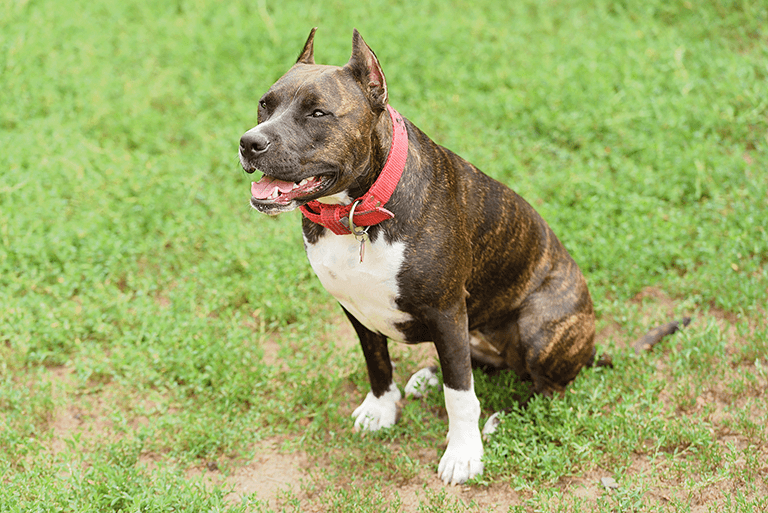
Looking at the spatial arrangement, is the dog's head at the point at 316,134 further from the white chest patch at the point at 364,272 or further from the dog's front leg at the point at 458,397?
the dog's front leg at the point at 458,397

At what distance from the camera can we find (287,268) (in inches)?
185

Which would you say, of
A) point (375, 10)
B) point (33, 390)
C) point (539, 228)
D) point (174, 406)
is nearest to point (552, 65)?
point (375, 10)

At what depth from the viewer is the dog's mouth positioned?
2.60 m

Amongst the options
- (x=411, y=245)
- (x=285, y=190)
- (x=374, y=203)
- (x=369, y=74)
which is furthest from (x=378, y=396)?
(x=369, y=74)

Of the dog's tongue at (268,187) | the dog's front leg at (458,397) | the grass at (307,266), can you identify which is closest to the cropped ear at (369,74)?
the dog's tongue at (268,187)

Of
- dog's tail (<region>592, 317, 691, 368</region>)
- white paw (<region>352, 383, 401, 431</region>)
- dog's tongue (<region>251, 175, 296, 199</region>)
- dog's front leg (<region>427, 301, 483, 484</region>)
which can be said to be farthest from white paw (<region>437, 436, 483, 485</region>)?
dog's tongue (<region>251, 175, 296, 199</region>)

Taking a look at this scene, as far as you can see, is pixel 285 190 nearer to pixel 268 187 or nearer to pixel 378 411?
pixel 268 187

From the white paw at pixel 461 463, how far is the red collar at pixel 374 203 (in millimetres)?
1252

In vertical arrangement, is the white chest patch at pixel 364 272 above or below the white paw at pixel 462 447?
above

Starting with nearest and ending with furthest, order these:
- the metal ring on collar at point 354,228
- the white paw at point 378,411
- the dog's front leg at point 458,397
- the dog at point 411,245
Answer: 1. the dog at point 411,245
2. the metal ring on collar at point 354,228
3. the dog's front leg at point 458,397
4. the white paw at point 378,411

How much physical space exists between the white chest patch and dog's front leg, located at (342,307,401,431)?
1.51 feet

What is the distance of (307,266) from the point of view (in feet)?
15.6

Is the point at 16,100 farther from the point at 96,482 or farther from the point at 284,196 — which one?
the point at 284,196

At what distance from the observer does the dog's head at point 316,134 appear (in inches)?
101
